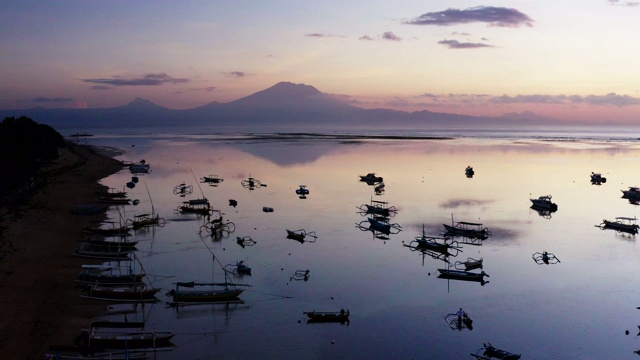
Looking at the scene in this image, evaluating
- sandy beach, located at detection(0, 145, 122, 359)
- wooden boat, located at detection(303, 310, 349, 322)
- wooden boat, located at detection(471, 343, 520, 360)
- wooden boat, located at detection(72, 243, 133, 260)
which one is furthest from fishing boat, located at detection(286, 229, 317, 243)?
wooden boat, located at detection(471, 343, 520, 360)

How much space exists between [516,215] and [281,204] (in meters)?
22.2

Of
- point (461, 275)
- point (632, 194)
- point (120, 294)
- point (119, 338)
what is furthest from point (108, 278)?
point (632, 194)

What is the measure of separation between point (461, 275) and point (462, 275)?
0.19 feet

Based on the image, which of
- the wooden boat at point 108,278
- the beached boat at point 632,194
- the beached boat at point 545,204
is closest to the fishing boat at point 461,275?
the wooden boat at point 108,278

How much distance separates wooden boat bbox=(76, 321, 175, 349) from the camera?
19.9 meters

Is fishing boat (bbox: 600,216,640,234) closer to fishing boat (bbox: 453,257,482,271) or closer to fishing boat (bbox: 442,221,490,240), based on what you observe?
fishing boat (bbox: 442,221,490,240)

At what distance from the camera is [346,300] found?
26.0 m

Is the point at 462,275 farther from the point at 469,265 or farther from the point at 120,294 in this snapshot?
the point at 120,294

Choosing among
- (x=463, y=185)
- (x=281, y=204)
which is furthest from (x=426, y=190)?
(x=281, y=204)

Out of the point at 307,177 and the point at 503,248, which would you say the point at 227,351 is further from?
the point at 307,177

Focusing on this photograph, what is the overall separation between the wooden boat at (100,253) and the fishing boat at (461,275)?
1917cm

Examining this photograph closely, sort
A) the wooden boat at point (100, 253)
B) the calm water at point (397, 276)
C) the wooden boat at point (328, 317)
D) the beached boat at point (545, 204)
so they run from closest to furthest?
the calm water at point (397, 276) < the wooden boat at point (328, 317) < the wooden boat at point (100, 253) < the beached boat at point (545, 204)

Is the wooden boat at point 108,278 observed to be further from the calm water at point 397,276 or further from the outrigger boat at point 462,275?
the outrigger boat at point 462,275

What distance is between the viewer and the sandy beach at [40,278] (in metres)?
20.7
